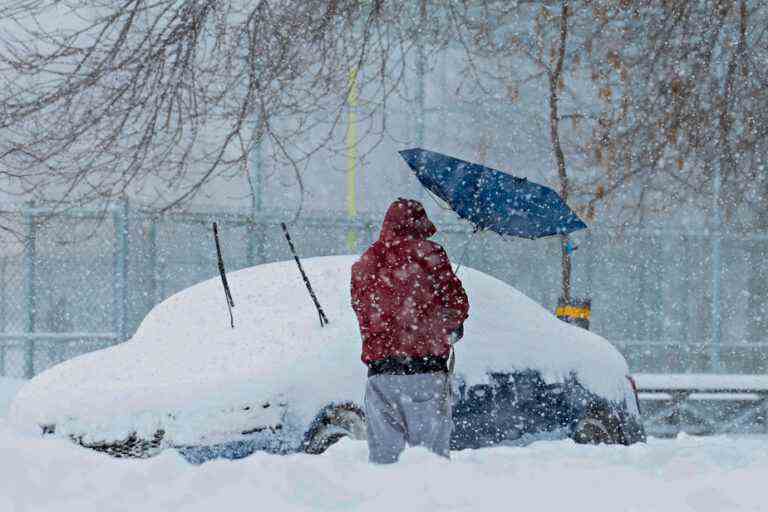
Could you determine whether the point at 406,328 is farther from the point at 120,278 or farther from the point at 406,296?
the point at 120,278

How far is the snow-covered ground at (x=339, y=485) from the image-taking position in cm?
461

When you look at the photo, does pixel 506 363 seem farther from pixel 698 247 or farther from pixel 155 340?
pixel 698 247

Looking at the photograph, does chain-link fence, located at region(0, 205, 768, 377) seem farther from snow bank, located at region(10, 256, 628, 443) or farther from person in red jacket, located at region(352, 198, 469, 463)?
person in red jacket, located at region(352, 198, 469, 463)

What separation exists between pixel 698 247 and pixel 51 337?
10.6 m

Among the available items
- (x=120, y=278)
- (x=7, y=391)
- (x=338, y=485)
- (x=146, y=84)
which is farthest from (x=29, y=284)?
(x=338, y=485)

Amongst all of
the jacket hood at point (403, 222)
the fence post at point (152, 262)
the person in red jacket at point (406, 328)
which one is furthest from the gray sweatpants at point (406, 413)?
the fence post at point (152, 262)

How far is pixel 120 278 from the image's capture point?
42.2ft

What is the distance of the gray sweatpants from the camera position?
5812 mm

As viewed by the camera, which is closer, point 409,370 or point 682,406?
point 409,370

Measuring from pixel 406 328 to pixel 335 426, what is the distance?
3.14ft

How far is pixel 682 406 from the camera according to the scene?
520 inches

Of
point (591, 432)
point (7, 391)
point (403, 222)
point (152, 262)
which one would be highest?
point (403, 222)

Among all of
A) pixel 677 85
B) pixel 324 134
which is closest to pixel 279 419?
pixel 677 85

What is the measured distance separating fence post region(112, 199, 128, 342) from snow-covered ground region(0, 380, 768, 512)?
7062 mm
